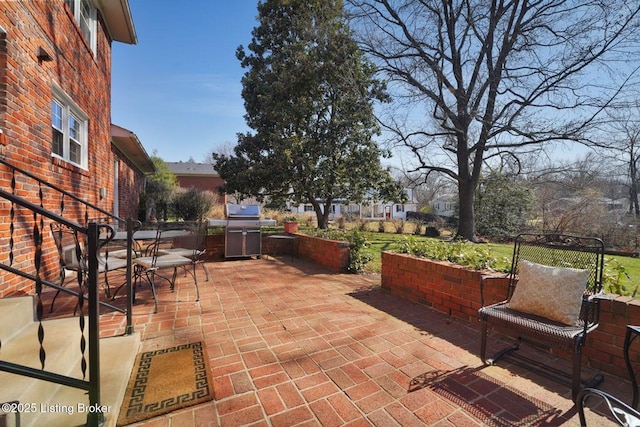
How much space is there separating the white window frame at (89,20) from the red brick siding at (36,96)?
1.40 feet

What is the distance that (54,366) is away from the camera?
75.0 inches

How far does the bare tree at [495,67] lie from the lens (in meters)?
9.28

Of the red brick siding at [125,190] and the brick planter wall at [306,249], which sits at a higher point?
→ the red brick siding at [125,190]

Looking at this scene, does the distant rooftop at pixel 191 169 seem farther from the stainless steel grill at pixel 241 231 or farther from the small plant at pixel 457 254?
the small plant at pixel 457 254

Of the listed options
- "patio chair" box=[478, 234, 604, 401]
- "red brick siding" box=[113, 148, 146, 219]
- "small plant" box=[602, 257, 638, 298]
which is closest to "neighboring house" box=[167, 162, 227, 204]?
"red brick siding" box=[113, 148, 146, 219]

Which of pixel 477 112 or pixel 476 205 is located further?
pixel 476 205

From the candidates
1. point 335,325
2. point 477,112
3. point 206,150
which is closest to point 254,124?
point 477,112

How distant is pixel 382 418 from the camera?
173cm

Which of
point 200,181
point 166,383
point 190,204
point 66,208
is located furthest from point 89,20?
point 200,181

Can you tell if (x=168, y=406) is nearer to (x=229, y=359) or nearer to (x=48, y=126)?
(x=229, y=359)

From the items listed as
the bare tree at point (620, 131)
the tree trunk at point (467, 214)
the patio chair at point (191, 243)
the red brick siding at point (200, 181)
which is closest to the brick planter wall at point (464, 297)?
the patio chair at point (191, 243)

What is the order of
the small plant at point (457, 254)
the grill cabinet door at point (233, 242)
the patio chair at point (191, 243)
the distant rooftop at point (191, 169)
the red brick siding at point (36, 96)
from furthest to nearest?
1. the distant rooftop at point (191, 169)
2. the grill cabinet door at point (233, 242)
3. the patio chair at point (191, 243)
4. the small plant at point (457, 254)
5. the red brick siding at point (36, 96)

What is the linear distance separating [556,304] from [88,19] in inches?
351

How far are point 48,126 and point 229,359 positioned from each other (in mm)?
4233
